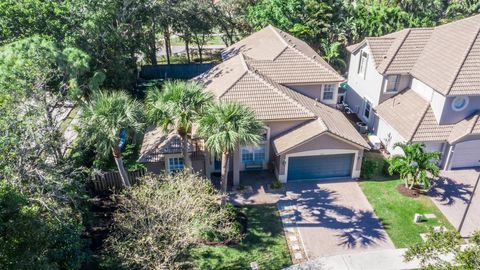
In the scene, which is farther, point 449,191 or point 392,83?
point 392,83

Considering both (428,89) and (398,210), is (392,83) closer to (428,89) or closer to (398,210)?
(428,89)

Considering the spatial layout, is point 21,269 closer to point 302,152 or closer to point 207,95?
point 207,95

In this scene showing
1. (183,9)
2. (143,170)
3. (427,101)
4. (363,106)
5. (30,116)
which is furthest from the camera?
(183,9)

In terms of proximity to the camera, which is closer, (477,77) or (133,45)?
(477,77)

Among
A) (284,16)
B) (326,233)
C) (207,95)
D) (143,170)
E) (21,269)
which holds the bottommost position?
(326,233)

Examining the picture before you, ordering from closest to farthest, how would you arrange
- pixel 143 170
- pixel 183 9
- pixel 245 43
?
pixel 143 170, pixel 245 43, pixel 183 9

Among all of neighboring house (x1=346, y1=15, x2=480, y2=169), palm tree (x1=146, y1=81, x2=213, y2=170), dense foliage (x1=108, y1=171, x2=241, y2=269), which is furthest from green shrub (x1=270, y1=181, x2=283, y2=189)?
neighboring house (x1=346, y1=15, x2=480, y2=169)

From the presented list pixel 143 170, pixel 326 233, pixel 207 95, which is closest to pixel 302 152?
pixel 326 233

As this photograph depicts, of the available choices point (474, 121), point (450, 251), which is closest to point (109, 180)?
point (450, 251)
